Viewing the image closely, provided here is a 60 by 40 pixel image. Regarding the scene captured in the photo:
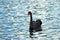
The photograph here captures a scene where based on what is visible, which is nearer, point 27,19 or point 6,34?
point 6,34

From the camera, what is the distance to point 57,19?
18.1 m

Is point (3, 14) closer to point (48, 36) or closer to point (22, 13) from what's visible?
point (22, 13)

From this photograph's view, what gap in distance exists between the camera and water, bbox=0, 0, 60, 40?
50.0 feet

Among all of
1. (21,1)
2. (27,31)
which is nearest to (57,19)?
(27,31)

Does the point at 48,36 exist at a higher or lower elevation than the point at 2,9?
lower

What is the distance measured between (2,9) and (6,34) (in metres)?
6.34

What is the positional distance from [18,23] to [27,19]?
1039 millimetres

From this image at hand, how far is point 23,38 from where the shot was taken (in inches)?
583

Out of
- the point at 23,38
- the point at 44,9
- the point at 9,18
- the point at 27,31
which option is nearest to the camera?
the point at 23,38

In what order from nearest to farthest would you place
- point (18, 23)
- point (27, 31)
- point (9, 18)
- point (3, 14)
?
point (27, 31), point (18, 23), point (9, 18), point (3, 14)

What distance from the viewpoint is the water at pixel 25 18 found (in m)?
15.3

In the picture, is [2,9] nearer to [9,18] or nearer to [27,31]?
[9,18]

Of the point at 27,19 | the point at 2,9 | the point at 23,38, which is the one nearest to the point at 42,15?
the point at 27,19

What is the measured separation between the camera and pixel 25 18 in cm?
1856
